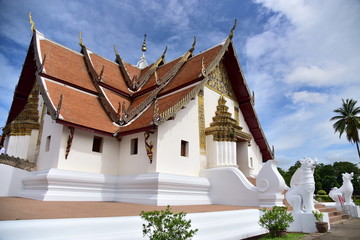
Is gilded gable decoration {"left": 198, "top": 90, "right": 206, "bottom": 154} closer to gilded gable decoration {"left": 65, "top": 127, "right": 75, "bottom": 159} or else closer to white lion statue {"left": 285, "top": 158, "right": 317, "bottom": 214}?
white lion statue {"left": 285, "top": 158, "right": 317, "bottom": 214}

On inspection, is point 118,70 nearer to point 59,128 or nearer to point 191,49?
point 191,49

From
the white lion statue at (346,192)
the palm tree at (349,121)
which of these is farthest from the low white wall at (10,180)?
the palm tree at (349,121)

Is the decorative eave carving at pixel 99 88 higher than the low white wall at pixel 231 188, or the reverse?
the decorative eave carving at pixel 99 88

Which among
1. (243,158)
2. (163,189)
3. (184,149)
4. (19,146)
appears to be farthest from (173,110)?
(19,146)

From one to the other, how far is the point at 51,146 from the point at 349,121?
1058 inches

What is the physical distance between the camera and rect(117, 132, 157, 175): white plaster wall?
7.39 m

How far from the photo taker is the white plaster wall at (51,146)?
7.32 metres

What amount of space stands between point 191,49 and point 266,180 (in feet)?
23.2

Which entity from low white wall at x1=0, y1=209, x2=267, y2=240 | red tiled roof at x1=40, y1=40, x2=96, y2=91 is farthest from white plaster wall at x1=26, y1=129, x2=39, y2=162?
low white wall at x1=0, y1=209, x2=267, y2=240

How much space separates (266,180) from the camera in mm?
6645

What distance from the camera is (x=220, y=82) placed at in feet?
35.0

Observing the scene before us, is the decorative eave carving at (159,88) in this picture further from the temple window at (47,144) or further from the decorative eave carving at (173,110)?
the temple window at (47,144)

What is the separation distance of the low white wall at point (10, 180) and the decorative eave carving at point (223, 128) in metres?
5.94

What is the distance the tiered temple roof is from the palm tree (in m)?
Result: 17.5
